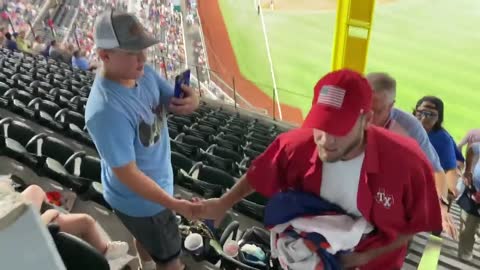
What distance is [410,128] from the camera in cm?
241

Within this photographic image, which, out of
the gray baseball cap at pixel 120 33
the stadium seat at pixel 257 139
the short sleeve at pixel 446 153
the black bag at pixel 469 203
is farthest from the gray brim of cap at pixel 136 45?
the stadium seat at pixel 257 139

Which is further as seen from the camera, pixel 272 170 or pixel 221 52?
pixel 221 52

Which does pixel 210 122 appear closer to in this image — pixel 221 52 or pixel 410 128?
pixel 410 128

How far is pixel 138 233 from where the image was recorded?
7.11 ft

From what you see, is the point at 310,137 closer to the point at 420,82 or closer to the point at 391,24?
the point at 420,82

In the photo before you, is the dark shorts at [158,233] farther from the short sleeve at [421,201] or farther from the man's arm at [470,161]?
the man's arm at [470,161]

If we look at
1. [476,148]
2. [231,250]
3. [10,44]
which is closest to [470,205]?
[476,148]

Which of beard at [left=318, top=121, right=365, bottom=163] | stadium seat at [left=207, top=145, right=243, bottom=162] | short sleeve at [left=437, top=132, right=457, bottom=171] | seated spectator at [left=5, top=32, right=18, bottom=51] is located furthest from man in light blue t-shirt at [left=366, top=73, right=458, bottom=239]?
seated spectator at [left=5, top=32, right=18, bottom=51]

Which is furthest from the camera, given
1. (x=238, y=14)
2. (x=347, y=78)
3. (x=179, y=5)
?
(x=238, y=14)

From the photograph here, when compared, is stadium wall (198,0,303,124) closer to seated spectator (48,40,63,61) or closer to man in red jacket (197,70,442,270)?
seated spectator (48,40,63,61)

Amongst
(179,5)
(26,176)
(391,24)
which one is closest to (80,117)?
(26,176)

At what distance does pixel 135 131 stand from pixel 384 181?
41.2 inches

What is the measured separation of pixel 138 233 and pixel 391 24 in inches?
916

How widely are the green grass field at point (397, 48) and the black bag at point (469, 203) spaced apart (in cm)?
1258
